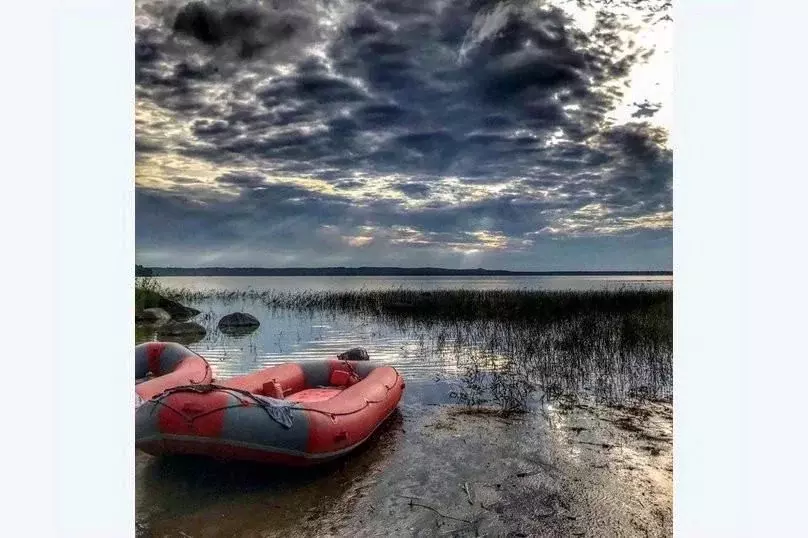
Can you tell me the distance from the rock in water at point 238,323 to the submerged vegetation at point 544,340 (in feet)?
3.03

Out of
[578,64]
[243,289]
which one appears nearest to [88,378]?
[578,64]

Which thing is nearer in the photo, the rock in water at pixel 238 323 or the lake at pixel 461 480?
the lake at pixel 461 480

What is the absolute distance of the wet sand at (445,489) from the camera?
134 inches

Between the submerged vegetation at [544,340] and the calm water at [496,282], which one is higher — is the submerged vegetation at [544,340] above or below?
below

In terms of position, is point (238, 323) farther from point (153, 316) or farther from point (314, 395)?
point (314, 395)

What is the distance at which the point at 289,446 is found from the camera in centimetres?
369

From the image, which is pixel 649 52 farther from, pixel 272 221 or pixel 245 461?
pixel 245 461

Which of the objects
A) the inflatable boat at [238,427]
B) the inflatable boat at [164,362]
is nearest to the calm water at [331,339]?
the inflatable boat at [164,362]

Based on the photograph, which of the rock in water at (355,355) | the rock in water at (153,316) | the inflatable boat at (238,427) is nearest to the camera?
the inflatable boat at (238,427)

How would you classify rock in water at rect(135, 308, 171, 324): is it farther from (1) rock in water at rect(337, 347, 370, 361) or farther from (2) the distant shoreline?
(1) rock in water at rect(337, 347, 370, 361)

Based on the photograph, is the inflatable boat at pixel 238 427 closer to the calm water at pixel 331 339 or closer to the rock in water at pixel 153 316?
the calm water at pixel 331 339

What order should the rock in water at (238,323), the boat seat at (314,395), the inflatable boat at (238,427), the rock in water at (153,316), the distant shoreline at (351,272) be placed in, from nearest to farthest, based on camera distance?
the inflatable boat at (238,427) < the distant shoreline at (351,272) < the boat seat at (314,395) < the rock in water at (153,316) < the rock in water at (238,323)

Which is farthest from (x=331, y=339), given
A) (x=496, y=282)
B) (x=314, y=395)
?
(x=314, y=395)
